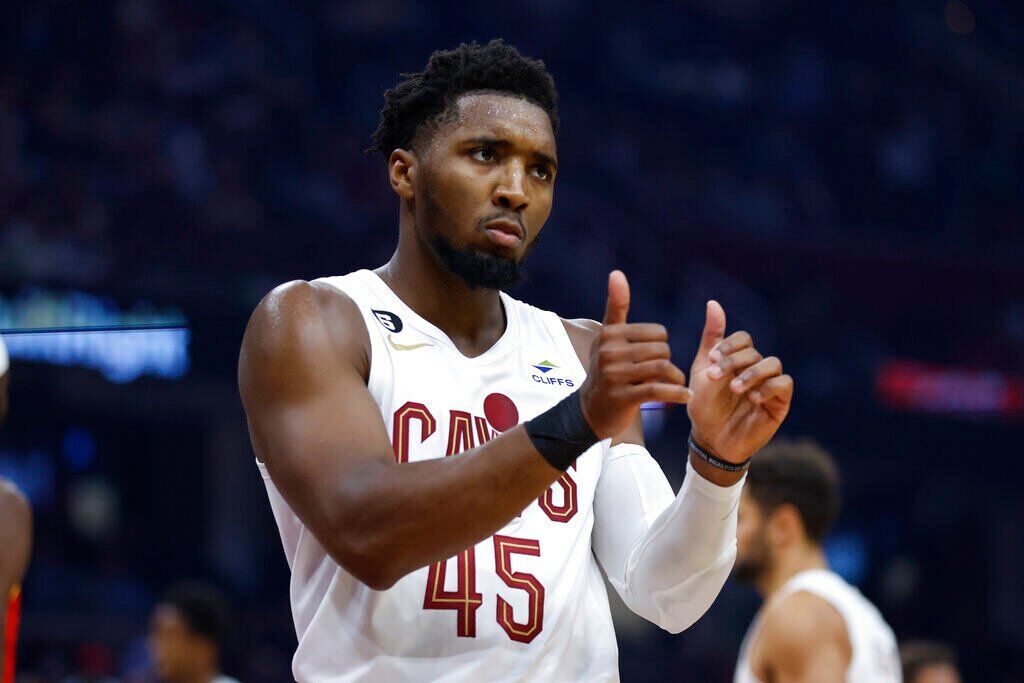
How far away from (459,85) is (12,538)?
5.17 feet

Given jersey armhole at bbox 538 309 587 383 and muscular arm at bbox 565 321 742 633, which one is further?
jersey armhole at bbox 538 309 587 383

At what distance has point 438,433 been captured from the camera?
2.48 m

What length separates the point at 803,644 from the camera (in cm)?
416

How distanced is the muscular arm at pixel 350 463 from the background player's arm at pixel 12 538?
3.56 feet

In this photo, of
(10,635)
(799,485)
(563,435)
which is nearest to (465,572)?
(563,435)

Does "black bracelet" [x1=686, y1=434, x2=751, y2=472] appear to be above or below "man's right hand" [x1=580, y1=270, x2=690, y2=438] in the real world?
below

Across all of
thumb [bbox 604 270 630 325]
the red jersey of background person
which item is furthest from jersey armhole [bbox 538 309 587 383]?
the red jersey of background person

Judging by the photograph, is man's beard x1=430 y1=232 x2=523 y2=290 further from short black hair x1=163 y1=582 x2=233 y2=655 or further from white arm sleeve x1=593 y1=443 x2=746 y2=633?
short black hair x1=163 y1=582 x2=233 y2=655

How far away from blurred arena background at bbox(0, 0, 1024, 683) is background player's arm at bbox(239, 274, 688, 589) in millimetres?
7483

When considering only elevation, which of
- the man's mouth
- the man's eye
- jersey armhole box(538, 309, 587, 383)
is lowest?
jersey armhole box(538, 309, 587, 383)

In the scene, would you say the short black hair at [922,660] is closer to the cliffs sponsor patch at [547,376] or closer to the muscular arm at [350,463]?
the cliffs sponsor patch at [547,376]

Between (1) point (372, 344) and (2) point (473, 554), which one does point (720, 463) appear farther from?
(1) point (372, 344)

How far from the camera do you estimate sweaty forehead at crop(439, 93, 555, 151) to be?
264 cm

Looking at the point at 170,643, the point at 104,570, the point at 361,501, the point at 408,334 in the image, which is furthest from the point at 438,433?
the point at 104,570
